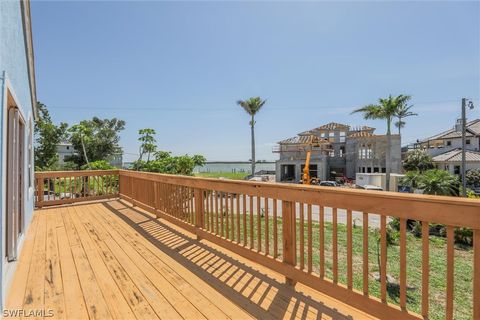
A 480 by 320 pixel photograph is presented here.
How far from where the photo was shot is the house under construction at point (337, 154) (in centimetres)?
2591

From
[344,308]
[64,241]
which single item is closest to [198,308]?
[344,308]

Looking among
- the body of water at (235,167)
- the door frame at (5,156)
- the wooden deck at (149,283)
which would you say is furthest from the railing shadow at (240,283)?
the body of water at (235,167)

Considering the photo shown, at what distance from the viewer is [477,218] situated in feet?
3.91

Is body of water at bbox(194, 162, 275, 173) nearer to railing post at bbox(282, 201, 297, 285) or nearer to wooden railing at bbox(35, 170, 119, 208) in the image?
wooden railing at bbox(35, 170, 119, 208)

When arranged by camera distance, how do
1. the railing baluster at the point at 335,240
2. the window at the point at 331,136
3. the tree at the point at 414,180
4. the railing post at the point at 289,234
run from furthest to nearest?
the window at the point at 331,136 → the tree at the point at 414,180 → the railing post at the point at 289,234 → the railing baluster at the point at 335,240

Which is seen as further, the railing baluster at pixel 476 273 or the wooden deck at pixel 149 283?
the wooden deck at pixel 149 283

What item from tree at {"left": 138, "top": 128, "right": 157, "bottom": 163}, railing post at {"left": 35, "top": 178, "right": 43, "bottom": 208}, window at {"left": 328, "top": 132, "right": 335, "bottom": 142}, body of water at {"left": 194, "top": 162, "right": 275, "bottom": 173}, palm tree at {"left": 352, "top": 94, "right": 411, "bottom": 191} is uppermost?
palm tree at {"left": 352, "top": 94, "right": 411, "bottom": 191}

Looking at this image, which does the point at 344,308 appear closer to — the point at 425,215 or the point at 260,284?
the point at 260,284

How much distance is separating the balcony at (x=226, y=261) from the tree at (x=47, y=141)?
2078 centimetres

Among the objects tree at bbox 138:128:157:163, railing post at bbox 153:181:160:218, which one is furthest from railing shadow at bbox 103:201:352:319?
tree at bbox 138:128:157:163

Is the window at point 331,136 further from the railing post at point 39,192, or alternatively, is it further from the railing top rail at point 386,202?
the railing top rail at point 386,202

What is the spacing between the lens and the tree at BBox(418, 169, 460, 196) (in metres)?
10.9

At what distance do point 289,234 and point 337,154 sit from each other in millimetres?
29038

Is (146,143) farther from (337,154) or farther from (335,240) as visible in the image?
(337,154)
